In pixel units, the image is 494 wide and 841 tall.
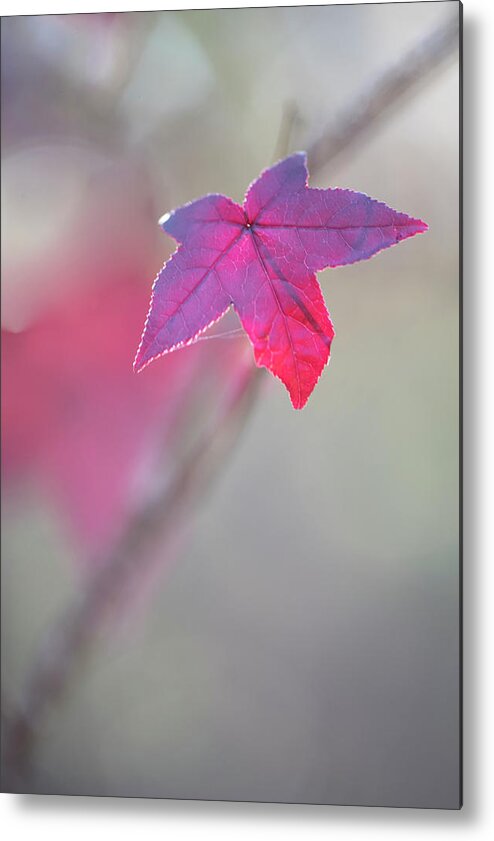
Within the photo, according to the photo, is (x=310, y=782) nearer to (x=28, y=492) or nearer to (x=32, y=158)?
(x=28, y=492)

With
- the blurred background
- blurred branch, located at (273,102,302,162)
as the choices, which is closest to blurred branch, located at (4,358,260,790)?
the blurred background

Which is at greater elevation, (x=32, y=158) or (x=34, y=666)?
(x=32, y=158)

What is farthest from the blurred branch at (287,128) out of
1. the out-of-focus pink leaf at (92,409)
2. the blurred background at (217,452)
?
the out-of-focus pink leaf at (92,409)

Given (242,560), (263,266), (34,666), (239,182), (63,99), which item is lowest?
(34,666)

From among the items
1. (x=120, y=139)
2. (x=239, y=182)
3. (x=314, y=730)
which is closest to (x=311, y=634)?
(x=314, y=730)

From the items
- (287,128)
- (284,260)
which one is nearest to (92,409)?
(284,260)

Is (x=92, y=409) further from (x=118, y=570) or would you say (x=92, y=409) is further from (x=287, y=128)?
(x=287, y=128)
